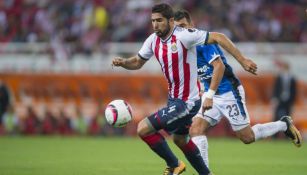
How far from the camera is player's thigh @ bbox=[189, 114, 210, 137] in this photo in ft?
39.7

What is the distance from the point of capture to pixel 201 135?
12.0m

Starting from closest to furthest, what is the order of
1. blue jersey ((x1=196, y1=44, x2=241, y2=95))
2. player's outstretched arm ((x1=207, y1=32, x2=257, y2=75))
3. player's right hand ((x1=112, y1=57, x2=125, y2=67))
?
player's outstretched arm ((x1=207, y1=32, x2=257, y2=75)) < player's right hand ((x1=112, y1=57, x2=125, y2=67)) < blue jersey ((x1=196, y1=44, x2=241, y2=95))

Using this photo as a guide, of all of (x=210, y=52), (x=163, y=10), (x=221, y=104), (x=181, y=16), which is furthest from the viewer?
(x=221, y=104)

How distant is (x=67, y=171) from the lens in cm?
1261

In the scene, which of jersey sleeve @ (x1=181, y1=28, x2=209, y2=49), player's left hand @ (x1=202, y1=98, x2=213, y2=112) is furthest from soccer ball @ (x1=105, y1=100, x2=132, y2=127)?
jersey sleeve @ (x1=181, y1=28, x2=209, y2=49)

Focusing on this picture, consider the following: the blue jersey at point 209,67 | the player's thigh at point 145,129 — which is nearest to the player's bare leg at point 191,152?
the player's thigh at point 145,129

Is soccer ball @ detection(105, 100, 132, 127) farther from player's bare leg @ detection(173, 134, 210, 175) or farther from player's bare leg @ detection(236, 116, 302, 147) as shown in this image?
player's bare leg @ detection(236, 116, 302, 147)

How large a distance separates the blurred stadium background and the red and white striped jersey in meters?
12.6

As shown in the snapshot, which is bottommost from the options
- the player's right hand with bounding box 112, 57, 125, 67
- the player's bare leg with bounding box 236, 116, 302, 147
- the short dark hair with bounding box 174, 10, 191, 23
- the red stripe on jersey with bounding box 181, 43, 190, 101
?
the player's bare leg with bounding box 236, 116, 302, 147

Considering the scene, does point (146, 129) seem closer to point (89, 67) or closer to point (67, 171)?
point (67, 171)

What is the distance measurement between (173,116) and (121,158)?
5.88 metres

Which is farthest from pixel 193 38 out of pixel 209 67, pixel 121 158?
pixel 121 158

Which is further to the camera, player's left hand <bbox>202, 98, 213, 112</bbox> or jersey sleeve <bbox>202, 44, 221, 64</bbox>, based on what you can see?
jersey sleeve <bbox>202, 44, 221, 64</bbox>

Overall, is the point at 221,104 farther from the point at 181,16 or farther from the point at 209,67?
the point at 181,16
